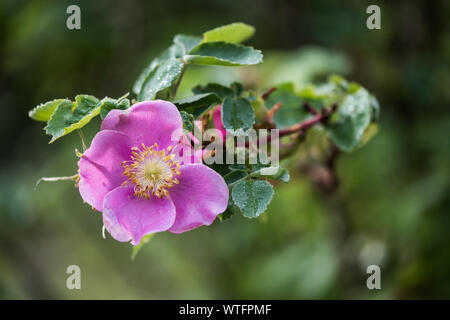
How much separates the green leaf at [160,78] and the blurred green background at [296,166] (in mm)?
640

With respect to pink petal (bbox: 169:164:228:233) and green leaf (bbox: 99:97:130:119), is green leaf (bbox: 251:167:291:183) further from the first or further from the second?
green leaf (bbox: 99:97:130:119)

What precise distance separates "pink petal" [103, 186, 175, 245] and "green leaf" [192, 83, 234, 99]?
0.23 meters

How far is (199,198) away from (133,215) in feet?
0.37

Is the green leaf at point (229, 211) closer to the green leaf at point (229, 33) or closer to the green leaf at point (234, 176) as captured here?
the green leaf at point (234, 176)

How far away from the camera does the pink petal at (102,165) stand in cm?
81

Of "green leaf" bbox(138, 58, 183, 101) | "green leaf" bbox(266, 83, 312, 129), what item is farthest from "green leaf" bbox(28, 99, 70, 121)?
"green leaf" bbox(266, 83, 312, 129)

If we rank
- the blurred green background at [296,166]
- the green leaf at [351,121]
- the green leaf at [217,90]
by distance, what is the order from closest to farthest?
the green leaf at [217,90]
the green leaf at [351,121]
the blurred green background at [296,166]

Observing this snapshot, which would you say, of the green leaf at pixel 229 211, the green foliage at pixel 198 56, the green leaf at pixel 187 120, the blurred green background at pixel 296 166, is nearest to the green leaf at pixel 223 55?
the green foliage at pixel 198 56

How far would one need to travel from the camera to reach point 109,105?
2.68ft

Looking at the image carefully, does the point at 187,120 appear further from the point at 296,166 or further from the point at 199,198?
the point at 296,166

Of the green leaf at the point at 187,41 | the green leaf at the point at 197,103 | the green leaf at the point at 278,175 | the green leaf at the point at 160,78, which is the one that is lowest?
the green leaf at the point at 278,175

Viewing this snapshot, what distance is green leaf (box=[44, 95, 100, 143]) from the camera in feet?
2.59

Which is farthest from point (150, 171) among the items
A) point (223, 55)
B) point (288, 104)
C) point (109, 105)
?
point (288, 104)
